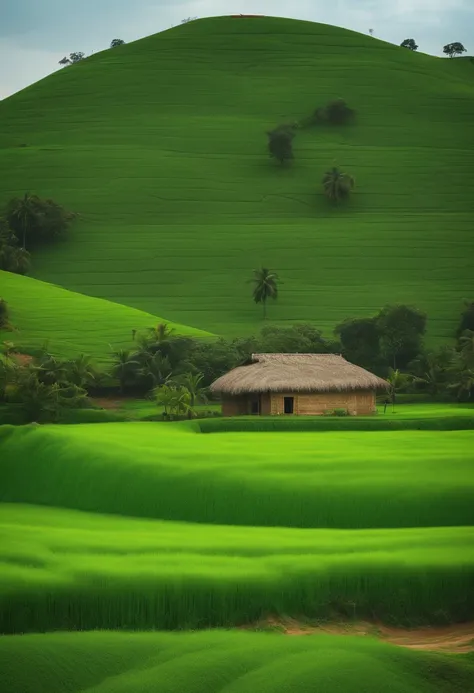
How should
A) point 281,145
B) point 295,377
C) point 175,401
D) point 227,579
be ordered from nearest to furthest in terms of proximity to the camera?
1. point 227,579
2. point 175,401
3. point 295,377
4. point 281,145

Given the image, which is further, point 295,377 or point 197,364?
point 197,364

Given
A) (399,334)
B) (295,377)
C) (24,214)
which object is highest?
(24,214)

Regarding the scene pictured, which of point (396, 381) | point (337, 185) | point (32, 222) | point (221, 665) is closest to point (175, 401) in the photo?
point (396, 381)

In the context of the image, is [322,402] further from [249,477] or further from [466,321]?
[466,321]

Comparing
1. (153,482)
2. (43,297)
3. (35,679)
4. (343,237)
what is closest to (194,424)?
(153,482)

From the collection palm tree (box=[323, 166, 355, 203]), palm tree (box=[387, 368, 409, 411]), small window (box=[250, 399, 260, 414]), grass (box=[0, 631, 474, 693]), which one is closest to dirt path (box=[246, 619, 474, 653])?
grass (box=[0, 631, 474, 693])

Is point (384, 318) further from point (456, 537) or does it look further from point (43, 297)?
point (456, 537)
